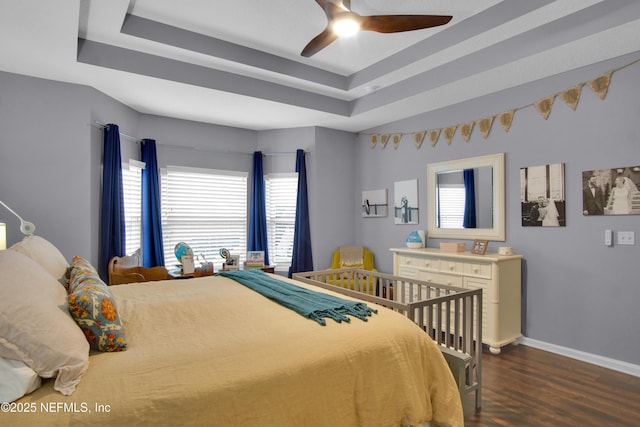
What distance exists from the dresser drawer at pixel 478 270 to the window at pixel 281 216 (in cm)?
249

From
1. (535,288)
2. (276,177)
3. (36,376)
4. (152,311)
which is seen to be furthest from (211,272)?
A: (535,288)

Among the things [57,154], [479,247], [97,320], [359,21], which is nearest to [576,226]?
[479,247]

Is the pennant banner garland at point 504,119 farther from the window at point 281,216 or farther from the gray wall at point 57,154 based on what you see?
the gray wall at point 57,154

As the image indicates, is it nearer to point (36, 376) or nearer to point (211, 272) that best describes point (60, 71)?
point (211, 272)

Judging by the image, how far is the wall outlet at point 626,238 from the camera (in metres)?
2.81

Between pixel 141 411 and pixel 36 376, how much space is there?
0.38 meters

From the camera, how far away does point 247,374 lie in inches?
50.1

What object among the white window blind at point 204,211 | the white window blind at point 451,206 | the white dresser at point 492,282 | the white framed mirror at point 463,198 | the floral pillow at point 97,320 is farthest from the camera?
the white window blind at point 204,211

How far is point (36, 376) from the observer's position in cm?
114

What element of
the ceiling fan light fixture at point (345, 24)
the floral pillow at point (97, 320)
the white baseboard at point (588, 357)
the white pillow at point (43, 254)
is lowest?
the white baseboard at point (588, 357)

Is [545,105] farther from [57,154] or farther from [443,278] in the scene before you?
[57,154]

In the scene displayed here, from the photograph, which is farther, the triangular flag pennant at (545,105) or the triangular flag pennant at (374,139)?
the triangular flag pennant at (374,139)

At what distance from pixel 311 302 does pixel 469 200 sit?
261 cm

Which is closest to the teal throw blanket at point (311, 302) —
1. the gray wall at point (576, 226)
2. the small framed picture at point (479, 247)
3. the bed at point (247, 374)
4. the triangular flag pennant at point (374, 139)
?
the bed at point (247, 374)
